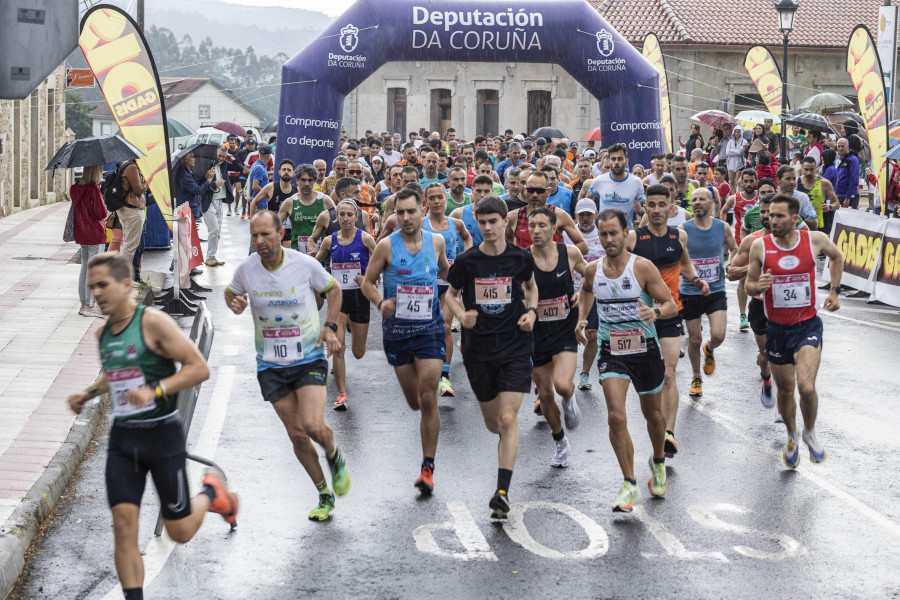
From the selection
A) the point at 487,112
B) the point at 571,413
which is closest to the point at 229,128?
the point at 487,112

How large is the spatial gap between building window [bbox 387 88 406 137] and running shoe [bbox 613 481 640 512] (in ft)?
146

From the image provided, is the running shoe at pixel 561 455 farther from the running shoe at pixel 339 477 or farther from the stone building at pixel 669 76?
the stone building at pixel 669 76

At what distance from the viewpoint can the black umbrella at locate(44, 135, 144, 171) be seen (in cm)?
1307

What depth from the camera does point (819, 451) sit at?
8094 mm

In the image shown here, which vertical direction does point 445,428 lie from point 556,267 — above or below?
below

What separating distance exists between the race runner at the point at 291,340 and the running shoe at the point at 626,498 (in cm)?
162

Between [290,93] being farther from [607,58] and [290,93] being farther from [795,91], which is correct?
[795,91]

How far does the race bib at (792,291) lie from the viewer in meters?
8.20

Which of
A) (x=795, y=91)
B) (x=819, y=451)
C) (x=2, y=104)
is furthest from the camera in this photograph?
(x=795, y=91)

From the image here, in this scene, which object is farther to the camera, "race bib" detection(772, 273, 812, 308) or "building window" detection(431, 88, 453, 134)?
"building window" detection(431, 88, 453, 134)

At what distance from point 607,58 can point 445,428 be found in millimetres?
12510

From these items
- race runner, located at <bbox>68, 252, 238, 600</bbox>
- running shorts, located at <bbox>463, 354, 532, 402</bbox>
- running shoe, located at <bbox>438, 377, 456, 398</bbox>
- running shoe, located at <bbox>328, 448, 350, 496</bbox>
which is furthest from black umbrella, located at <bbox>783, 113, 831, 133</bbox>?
race runner, located at <bbox>68, 252, 238, 600</bbox>

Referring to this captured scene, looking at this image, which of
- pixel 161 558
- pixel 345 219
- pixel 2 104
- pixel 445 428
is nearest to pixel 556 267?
pixel 445 428

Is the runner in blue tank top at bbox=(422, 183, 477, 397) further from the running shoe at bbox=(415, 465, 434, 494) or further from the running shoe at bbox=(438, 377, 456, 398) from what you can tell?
the running shoe at bbox=(415, 465, 434, 494)
